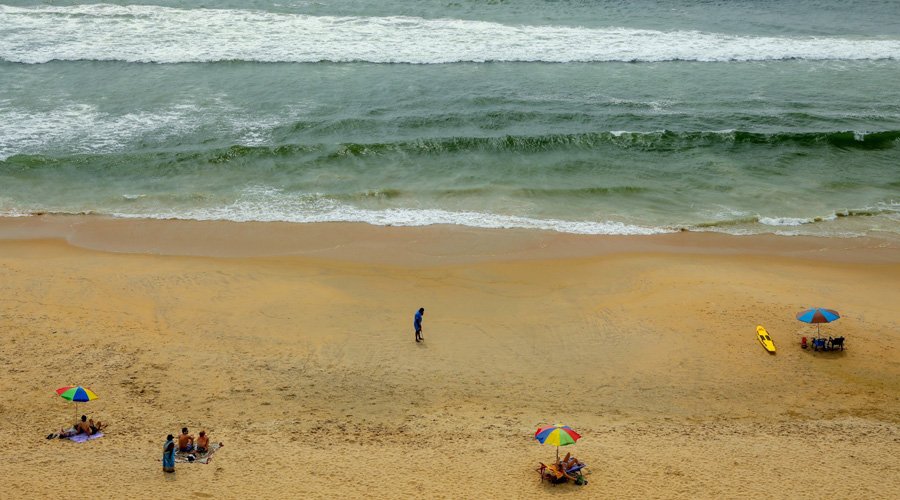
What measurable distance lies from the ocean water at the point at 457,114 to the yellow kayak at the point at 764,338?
6.60 metres

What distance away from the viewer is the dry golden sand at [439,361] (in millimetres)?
15258

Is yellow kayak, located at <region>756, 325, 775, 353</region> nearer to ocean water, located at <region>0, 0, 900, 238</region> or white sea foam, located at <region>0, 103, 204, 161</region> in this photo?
ocean water, located at <region>0, 0, 900, 238</region>

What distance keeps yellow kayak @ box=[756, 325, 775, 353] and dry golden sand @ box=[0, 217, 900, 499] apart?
8.8 inches

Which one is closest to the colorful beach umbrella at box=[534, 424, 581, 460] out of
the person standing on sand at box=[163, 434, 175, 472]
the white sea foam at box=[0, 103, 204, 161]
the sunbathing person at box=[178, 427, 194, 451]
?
the sunbathing person at box=[178, 427, 194, 451]

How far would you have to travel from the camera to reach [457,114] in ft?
111

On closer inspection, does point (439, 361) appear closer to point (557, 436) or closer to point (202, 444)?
point (557, 436)

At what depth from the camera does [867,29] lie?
45.4 m

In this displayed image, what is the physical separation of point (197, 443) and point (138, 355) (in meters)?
4.22

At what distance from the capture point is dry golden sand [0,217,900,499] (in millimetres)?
15258

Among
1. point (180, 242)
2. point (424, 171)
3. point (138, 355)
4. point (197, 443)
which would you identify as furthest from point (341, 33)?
point (197, 443)

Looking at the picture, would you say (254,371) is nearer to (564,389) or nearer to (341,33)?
(564,389)

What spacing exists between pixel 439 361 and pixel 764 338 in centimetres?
776

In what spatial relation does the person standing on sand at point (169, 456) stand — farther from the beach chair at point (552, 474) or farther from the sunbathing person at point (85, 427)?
the beach chair at point (552, 474)

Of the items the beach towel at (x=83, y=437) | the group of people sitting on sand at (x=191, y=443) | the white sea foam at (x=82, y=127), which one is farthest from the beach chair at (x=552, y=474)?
the white sea foam at (x=82, y=127)
